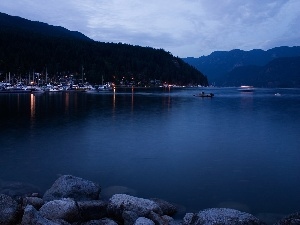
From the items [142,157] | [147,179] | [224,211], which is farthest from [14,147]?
[224,211]

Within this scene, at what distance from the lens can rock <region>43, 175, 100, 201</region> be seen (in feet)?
51.2

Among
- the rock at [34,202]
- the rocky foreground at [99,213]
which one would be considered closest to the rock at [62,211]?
the rocky foreground at [99,213]

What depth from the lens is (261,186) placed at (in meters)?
20.4

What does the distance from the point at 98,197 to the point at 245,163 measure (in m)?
14.1

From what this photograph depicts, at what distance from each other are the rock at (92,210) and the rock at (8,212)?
101 inches

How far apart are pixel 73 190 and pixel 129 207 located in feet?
11.4

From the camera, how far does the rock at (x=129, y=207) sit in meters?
13.8

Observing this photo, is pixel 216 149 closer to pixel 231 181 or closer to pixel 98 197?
pixel 231 181

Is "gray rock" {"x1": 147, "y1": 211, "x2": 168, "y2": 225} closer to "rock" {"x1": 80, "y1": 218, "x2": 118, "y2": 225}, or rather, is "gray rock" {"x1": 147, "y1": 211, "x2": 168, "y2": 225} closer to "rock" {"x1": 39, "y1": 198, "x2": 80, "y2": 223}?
"rock" {"x1": 80, "y1": 218, "x2": 118, "y2": 225}

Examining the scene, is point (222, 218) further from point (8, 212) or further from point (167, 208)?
point (8, 212)

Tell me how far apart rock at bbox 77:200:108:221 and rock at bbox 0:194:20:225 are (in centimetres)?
256

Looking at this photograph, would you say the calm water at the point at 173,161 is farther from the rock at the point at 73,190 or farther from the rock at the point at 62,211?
the rock at the point at 62,211

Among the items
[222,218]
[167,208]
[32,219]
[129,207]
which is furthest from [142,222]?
[32,219]

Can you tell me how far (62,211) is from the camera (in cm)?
1294
